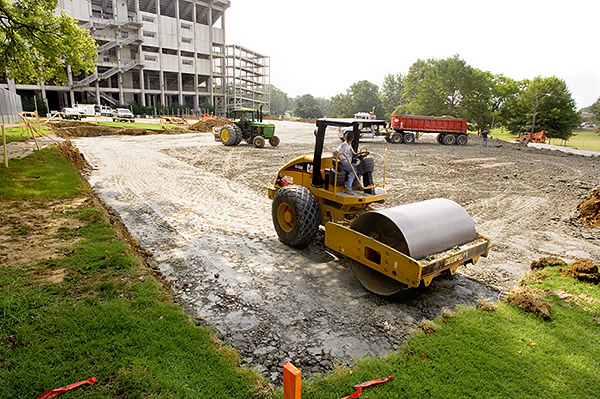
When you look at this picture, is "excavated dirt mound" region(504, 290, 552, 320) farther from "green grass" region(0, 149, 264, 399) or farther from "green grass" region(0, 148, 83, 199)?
"green grass" region(0, 148, 83, 199)

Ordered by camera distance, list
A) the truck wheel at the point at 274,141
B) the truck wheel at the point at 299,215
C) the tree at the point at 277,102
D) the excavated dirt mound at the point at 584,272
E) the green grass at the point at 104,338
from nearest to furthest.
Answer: the green grass at the point at 104,338, the excavated dirt mound at the point at 584,272, the truck wheel at the point at 299,215, the truck wheel at the point at 274,141, the tree at the point at 277,102

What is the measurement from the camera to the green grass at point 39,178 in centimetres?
915

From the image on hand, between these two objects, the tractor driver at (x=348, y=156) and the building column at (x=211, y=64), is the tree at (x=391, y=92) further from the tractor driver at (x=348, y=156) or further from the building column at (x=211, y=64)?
the tractor driver at (x=348, y=156)

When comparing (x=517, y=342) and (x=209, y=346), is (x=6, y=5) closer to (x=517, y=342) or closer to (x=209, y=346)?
(x=209, y=346)

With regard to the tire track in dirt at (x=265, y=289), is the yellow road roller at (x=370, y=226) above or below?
above

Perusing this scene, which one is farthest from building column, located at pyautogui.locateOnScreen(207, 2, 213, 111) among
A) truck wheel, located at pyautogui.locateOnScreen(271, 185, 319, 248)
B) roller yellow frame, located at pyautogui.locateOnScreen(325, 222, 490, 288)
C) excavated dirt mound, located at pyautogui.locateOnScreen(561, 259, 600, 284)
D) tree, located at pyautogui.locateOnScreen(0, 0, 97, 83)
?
excavated dirt mound, located at pyautogui.locateOnScreen(561, 259, 600, 284)

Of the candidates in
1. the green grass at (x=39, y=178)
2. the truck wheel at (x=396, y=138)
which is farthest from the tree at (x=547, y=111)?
the green grass at (x=39, y=178)

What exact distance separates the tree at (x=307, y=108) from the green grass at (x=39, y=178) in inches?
4371

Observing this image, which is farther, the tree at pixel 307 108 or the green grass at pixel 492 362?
the tree at pixel 307 108

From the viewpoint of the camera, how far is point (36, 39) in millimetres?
14172

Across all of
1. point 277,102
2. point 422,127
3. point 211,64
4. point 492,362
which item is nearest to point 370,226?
point 492,362

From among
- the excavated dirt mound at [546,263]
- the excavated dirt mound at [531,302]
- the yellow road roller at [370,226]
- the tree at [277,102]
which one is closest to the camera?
the excavated dirt mound at [531,302]

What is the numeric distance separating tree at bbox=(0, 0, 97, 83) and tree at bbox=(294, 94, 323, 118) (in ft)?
354

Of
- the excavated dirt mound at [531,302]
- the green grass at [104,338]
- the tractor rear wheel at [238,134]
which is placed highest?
the tractor rear wheel at [238,134]
